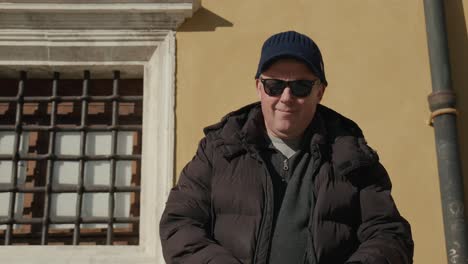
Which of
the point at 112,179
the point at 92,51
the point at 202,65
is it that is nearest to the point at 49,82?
the point at 92,51

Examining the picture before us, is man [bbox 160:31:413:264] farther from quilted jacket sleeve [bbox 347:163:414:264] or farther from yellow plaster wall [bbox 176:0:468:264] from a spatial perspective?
yellow plaster wall [bbox 176:0:468:264]

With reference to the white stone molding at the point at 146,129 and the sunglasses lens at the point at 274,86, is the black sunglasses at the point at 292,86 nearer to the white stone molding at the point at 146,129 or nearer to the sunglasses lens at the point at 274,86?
the sunglasses lens at the point at 274,86

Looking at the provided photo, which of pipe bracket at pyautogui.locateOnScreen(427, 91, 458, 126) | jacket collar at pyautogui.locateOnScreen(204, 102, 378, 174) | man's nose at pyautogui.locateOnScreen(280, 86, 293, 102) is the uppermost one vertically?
pipe bracket at pyautogui.locateOnScreen(427, 91, 458, 126)

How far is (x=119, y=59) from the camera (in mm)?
3559

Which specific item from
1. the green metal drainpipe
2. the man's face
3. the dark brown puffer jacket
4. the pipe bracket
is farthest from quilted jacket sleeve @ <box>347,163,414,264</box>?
the pipe bracket

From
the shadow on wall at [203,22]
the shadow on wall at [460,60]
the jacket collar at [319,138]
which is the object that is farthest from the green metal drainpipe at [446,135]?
the jacket collar at [319,138]

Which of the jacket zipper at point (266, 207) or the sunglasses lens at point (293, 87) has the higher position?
the sunglasses lens at point (293, 87)

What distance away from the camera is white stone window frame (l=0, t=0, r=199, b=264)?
3227 mm

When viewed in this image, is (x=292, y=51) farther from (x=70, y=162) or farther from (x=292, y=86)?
(x=70, y=162)

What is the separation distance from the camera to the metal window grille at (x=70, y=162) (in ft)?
11.4

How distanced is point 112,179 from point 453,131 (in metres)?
1.93

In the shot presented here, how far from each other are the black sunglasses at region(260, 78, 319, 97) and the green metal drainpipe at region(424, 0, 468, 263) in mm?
1691

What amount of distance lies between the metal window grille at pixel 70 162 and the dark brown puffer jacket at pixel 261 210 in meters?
1.82

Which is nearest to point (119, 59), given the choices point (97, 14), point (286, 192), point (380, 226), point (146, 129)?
point (97, 14)
